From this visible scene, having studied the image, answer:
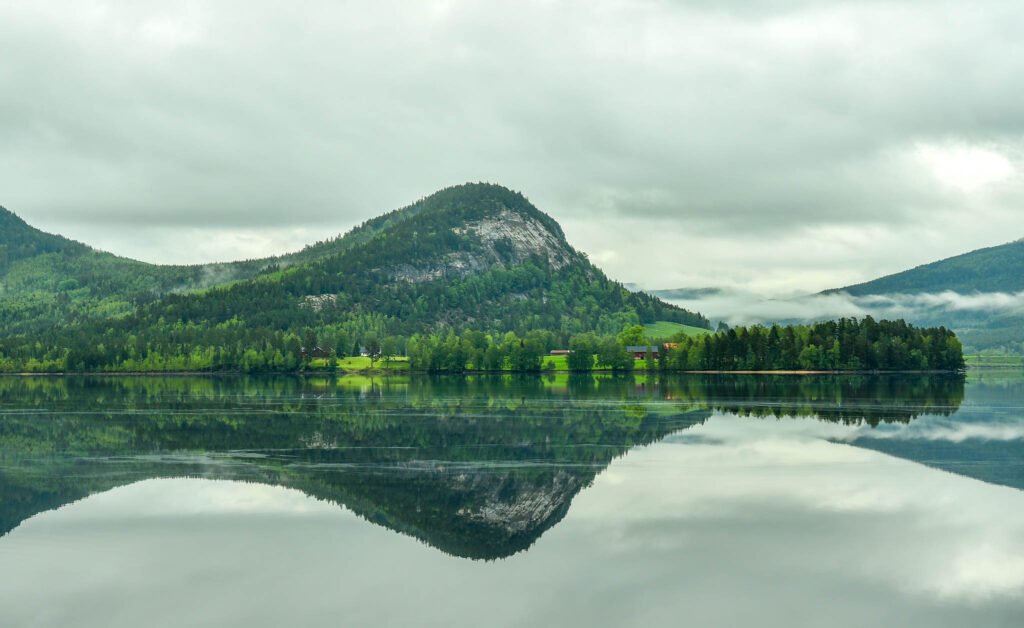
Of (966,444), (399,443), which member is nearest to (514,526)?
(399,443)

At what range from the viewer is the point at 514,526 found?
141 feet

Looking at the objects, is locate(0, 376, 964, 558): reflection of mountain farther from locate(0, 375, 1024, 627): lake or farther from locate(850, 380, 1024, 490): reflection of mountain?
locate(850, 380, 1024, 490): reflection of mountain

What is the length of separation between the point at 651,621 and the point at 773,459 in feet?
121

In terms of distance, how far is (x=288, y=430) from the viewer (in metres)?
86.6

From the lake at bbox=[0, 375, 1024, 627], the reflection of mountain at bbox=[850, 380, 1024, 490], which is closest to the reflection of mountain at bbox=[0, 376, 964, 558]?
the lake at bbox=[0, 375, 1024, 627]

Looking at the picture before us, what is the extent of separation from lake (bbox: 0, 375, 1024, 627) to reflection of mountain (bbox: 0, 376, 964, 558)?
38cm

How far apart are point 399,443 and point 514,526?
3259 cm

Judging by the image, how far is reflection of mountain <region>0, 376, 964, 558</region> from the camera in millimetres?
47406

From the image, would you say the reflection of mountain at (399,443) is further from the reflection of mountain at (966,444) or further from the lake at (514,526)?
the reflection of mountain at (966,444)

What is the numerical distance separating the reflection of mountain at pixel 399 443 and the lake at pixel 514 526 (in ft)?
1.24

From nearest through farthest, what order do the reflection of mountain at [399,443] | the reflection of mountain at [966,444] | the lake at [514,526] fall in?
the lake at [514,526]
the reflection of mountain at [399,443]
the reflection of mountain at [966,444]

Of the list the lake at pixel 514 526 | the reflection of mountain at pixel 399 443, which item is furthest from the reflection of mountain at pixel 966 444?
the reflection of mountain at pixel 399 443

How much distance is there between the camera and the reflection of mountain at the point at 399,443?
156ft

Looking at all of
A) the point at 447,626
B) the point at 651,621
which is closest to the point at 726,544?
the point at 651,621
